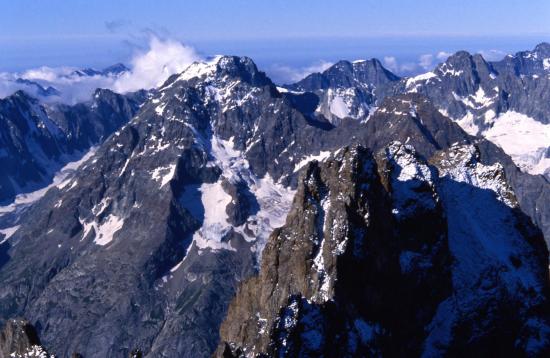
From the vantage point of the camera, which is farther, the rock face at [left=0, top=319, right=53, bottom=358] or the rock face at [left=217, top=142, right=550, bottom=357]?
the rock face at [left=217, top=142, right=550, bottom=357]

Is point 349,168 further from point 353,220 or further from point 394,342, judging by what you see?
point 394,342

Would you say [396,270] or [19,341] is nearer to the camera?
[19,341]

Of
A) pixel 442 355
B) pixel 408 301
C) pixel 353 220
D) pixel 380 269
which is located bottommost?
pixel 442 355

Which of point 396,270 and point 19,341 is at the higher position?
point 19,341

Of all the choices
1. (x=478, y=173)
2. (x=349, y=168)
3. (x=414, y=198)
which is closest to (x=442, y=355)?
(x=414, y=198)
